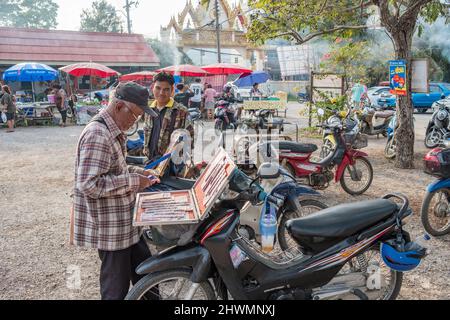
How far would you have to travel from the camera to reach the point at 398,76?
21.9 ft

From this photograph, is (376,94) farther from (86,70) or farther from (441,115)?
(86,70)

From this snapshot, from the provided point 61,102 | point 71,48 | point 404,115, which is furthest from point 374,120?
point 71,48

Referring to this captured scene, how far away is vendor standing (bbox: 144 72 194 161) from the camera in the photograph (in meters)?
3.68

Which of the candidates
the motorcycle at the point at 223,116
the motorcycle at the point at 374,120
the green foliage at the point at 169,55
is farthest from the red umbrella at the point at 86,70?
the green foliage at the point at 169,55

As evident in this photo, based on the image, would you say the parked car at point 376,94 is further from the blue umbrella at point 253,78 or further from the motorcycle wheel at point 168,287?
the motorcycle wheel at point 168,287

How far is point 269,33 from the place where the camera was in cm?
752

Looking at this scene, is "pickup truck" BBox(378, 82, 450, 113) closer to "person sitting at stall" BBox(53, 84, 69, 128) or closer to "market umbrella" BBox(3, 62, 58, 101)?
"person sitting at stall" BBox(53, 84, 69, 128)

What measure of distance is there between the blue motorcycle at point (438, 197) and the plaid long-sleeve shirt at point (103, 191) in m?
3.19

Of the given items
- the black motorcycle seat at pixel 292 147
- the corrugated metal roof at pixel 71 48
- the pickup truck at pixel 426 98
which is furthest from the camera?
the corrugated metal roof at pixel 71 48

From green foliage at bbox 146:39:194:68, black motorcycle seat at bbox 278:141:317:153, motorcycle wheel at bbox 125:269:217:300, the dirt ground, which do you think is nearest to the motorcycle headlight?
the dirt ground

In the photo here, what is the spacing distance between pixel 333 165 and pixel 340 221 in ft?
10.1

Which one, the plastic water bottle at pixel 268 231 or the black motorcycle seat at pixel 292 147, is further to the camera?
the black motorcycle seat at pixel 292 147

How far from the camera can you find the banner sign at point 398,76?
21.7 ft

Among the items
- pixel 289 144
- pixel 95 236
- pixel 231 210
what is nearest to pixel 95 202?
pixel 95 236
